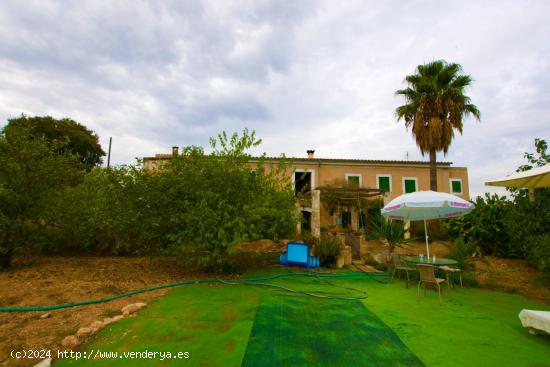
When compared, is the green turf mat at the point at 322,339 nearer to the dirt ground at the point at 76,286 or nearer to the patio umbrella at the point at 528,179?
the dirt ground at the point at 76,286

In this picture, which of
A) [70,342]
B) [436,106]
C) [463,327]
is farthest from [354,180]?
[70,342]

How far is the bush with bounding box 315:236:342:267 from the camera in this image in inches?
379

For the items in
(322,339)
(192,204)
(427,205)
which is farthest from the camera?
(192,204)

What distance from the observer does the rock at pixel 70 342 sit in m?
3.29

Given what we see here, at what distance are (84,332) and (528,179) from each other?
841 cm

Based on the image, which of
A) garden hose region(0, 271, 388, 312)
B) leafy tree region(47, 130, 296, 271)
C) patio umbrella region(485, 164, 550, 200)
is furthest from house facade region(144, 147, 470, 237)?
patio umbrella region(485, 164, 550, 200)

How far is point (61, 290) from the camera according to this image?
575 centimetres

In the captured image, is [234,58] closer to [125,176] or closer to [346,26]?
[346,26]

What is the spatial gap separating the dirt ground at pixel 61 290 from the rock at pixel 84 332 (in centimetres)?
18

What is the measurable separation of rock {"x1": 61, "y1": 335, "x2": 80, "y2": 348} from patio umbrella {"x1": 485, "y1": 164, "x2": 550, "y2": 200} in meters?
7.93

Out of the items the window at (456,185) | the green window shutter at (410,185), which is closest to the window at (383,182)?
the green window shutter at (410,185)

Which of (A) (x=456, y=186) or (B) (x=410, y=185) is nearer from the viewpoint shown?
(B) (x=410, y=185)

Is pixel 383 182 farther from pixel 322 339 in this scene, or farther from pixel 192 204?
pixel 322 339

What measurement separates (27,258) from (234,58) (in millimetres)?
10105
